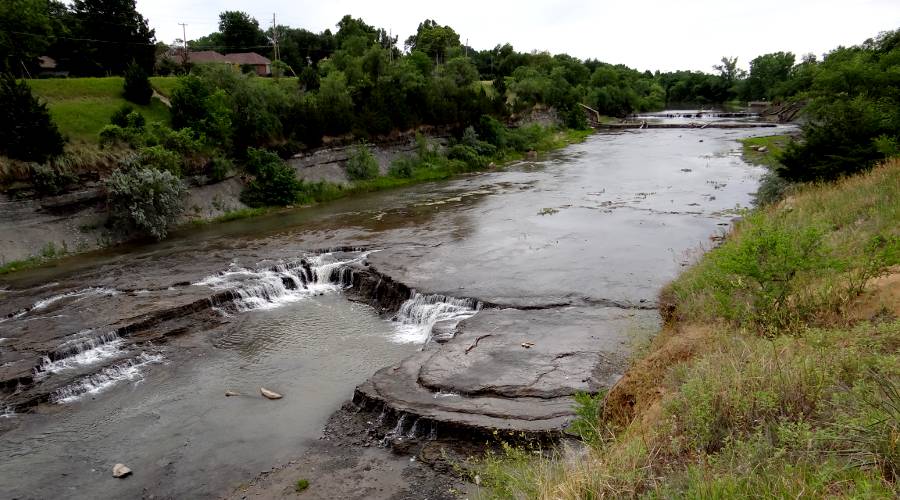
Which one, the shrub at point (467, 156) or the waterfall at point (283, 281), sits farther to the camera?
the shrub at point (467, 156)

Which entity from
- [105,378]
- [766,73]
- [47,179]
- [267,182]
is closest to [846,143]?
[105,378]

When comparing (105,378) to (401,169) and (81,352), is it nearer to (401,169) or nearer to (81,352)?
(81,352)

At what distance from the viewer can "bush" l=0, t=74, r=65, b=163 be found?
71.6ft

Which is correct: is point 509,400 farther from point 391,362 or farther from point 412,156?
point 412,156

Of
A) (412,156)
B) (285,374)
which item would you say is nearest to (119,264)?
(285,374)

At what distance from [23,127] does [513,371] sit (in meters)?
22.2

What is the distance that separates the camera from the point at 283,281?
1783 centimetres

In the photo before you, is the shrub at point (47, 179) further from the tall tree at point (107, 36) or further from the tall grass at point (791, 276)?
the tall grass at point (791, 276)

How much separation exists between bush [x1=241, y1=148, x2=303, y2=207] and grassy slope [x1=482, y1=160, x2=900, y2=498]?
2319 centimetres

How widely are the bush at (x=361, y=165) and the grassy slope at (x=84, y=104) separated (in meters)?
10.4

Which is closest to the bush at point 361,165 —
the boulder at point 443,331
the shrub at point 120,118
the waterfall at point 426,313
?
the shrub at point 120,118

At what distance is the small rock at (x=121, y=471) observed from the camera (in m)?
9.21

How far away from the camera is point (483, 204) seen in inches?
1121

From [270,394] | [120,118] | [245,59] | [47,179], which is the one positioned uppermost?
[245,59]
